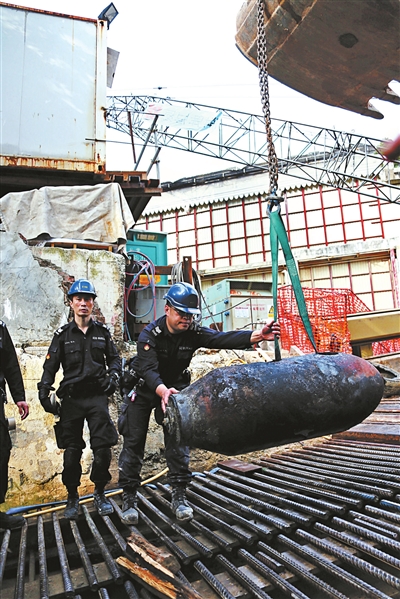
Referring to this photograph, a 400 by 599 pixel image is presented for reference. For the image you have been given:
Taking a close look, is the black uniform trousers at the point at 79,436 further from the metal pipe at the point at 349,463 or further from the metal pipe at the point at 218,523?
the metal pipe at the point at 349,463

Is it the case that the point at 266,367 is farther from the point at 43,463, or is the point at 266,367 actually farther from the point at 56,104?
the point at 56,104

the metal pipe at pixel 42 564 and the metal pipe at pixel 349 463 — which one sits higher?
the metal pipe at pixel 349 463

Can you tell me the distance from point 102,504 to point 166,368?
3.60ft

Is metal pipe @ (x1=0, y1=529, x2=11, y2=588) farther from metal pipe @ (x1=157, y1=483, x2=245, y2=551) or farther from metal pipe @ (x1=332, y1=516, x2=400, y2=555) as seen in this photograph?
metal pipe @ (x1=332, y1=516, x2=400, y2=555)

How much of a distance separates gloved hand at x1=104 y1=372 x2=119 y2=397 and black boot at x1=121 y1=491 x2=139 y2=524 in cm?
74

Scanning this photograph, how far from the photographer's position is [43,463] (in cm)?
402

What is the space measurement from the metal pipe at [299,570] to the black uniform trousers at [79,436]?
1.39 m

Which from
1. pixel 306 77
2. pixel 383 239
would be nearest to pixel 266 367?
pixel 306 77

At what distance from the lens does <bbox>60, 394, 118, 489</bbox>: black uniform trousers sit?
3221 mm

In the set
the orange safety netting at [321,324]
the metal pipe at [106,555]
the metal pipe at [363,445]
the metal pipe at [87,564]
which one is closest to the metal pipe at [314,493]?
the metal pipe at [363,445]

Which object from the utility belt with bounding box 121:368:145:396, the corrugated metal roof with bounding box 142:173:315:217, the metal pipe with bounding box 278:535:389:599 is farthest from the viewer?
the corrugated metal roof with bounding box 142:173:315:217

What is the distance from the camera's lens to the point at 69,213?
213 inches

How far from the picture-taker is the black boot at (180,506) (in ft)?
9.34

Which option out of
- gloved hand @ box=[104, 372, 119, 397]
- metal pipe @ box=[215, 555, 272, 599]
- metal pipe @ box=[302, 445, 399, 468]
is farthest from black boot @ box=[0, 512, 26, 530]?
metal pipe @ box=[302, 445, 399, 468]
